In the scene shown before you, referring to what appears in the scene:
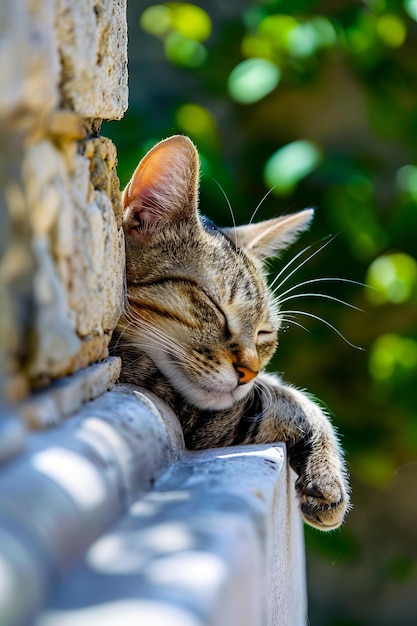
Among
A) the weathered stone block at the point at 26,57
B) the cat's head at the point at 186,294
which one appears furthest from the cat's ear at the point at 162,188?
the weathered stone block at the point at 26,57

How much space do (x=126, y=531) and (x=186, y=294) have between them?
0.87m

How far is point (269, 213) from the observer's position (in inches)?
152

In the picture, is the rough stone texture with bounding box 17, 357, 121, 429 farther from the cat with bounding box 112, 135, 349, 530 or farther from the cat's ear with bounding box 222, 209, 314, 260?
the cat's ear with bounding box 222, 209, 314, 260

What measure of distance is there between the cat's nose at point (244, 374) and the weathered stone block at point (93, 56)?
0.62 metres

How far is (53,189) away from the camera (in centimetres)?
94

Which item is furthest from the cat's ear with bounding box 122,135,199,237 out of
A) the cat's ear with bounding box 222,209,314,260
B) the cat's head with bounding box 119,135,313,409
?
the cat's ear with bounding box 222,209,314,260

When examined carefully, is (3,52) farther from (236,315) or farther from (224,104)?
(224,104)

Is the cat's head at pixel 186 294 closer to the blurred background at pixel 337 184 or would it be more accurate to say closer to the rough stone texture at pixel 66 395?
the rough stone texture at pixel 66 395

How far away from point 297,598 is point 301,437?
470mm

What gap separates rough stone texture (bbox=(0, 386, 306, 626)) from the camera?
2.44 ft

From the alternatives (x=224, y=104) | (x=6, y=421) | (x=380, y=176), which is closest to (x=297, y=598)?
(x=6, y=421)

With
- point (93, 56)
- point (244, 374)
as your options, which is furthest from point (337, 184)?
point (93, 56)

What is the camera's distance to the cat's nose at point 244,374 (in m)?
1.70

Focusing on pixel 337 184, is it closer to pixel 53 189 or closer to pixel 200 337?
pixel 200 337
